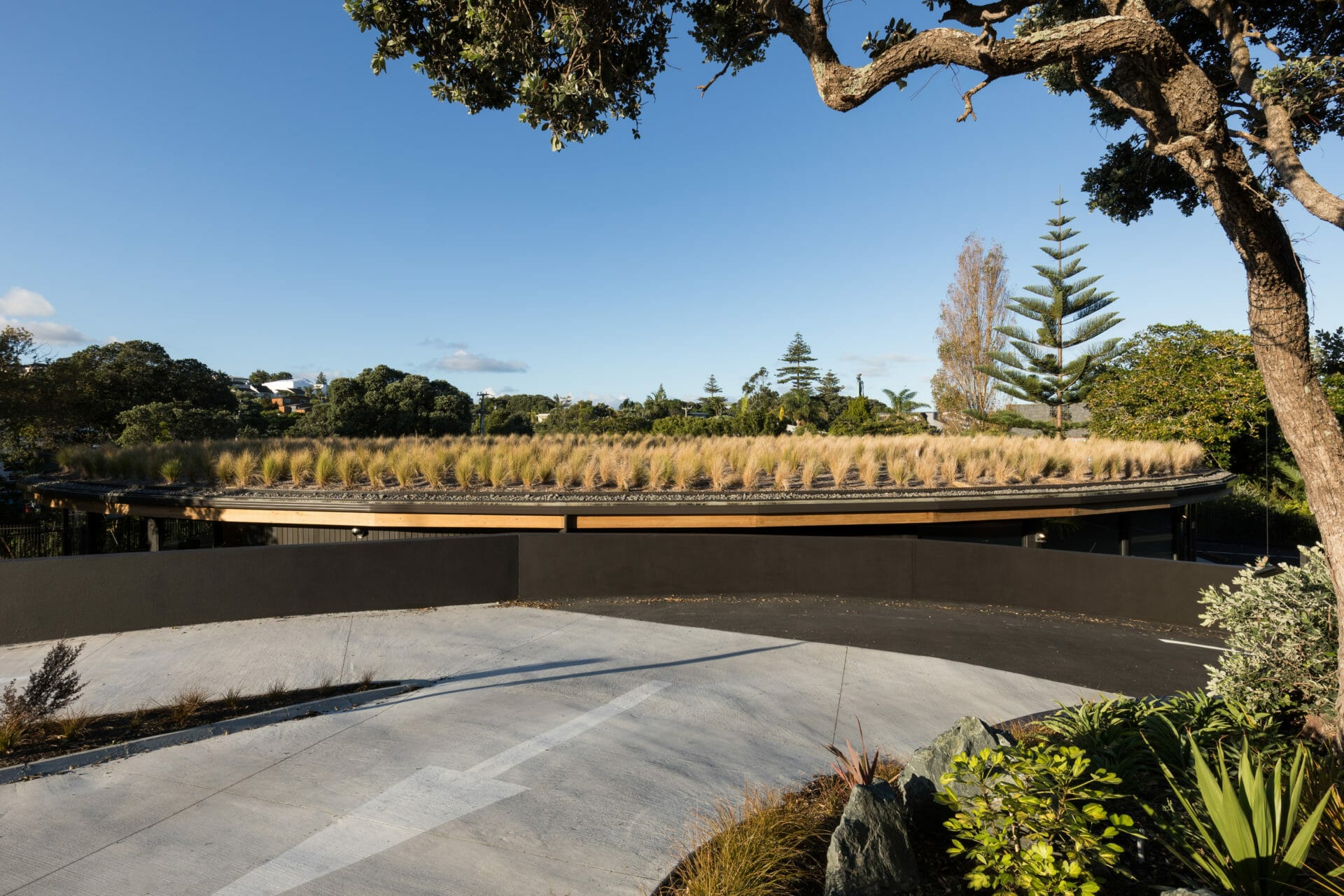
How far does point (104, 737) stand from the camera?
15.4 ft

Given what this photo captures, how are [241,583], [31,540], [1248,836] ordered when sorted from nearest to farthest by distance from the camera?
[1248,836]
[241,583]
[31,540]

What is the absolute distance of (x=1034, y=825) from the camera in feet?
8.07

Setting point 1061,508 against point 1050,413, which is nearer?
point 1061,508

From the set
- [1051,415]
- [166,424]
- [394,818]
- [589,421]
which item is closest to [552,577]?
[394,818]

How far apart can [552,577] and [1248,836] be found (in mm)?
7970

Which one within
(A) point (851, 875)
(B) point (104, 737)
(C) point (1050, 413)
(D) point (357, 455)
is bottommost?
(B) point (104, 737)

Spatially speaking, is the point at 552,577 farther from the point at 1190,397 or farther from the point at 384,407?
the point at 384,407

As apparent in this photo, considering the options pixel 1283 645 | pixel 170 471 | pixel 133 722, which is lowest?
pixel 133 722

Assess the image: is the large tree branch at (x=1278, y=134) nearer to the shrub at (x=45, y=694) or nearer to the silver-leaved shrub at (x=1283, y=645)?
the silver-leaved shrub at (x=1283, y=645)

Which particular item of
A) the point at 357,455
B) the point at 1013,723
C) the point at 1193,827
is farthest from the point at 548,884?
the point at 357,455

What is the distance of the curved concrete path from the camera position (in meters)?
3.19

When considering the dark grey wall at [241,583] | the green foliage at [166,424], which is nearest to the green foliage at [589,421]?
the green foliage at [166,424]

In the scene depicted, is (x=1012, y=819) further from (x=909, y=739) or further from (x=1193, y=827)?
(x=909, y=739)

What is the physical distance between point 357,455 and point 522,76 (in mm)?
7943
